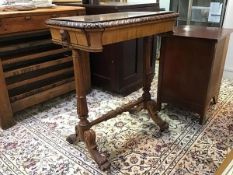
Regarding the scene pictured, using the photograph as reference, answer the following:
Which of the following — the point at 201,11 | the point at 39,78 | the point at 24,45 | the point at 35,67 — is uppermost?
the point at 201,11

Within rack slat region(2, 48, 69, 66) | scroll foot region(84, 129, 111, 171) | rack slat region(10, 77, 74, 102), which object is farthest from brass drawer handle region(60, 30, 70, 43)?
rack slat region(10, 77, 74, 102)

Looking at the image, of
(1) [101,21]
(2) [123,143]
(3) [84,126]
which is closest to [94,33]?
(1) [101,21]

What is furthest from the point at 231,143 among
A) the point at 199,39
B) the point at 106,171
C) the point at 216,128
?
the point at 106,171

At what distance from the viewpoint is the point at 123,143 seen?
160 cm

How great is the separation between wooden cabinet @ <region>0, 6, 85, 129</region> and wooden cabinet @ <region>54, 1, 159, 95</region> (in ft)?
0.84

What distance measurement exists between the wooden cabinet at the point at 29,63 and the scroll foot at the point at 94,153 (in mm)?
781

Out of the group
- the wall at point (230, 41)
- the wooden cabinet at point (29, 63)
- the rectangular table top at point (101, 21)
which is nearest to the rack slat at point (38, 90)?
the wooden cabinet at point (29, 63)

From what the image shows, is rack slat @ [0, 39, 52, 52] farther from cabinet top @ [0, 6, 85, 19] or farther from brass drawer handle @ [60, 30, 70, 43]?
brass drawer handle @ [60, 30, 70, 43]

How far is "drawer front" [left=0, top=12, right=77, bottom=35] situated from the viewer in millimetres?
1604

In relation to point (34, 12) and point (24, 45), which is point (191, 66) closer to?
point (34, 12)

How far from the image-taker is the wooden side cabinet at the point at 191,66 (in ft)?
5.28

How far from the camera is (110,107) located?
210cm

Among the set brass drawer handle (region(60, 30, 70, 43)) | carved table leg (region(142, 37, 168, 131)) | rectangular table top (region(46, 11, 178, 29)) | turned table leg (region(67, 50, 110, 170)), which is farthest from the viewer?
carved table leg (region(142, 37, 168, 131))

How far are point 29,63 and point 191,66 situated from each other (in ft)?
4.56
